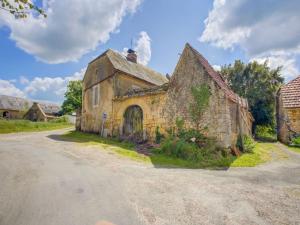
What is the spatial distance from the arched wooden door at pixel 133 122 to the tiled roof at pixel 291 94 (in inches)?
425

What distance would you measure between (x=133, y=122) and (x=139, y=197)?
10.9 metres

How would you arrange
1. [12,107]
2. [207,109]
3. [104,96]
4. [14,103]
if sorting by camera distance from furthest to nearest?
1. [14,103]
2. [12,107]
3. [104,96]
4. [207,109]

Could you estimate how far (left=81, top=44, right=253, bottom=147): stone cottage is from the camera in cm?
1028

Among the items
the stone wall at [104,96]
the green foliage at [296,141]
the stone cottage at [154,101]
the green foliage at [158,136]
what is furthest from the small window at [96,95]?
the green foliage at [296,141]

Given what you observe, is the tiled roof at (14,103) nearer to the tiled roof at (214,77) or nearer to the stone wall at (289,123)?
the tiled roof at (214,77)

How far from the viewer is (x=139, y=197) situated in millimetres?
4027

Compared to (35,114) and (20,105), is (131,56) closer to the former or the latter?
(35,114)

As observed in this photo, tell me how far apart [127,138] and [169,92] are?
4.53 metres

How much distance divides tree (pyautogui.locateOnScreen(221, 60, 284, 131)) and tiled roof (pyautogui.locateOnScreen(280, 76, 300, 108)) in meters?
7.42

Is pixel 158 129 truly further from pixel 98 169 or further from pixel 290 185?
pixel 290 185

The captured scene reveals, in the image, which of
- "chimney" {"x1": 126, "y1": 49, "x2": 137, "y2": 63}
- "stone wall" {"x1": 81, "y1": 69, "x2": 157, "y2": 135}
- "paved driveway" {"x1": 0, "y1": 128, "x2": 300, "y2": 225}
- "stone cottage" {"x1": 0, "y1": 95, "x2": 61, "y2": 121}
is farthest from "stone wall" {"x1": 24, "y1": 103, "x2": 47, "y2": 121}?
"paved driveway" {"x1": 0, "y1": 128, "x2": 300, "y2": 225}

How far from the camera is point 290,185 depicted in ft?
16.6

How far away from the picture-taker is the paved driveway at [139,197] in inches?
126

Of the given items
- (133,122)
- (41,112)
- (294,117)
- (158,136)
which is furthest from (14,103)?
(294,117)
